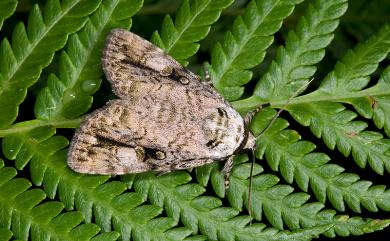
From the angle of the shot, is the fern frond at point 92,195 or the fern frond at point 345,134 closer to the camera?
the fern frond at point 92,195

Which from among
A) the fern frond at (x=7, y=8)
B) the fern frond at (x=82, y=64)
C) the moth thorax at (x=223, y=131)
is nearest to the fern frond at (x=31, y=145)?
the fern frond at (x=82, y=64)

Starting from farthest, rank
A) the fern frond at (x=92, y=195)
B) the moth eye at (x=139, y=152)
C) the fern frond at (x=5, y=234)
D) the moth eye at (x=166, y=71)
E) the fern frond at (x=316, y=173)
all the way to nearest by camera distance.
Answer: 1. the moth eye at (x=166, y=71)
2. the moth eye at (x=139, y=152)
3. the fern frond at (x=316, y=173)
4. the fern frond at (x=92, y=195)
5. the fern frond at (x=5, y=234)

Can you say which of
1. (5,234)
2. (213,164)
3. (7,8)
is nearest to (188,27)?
(213,164)

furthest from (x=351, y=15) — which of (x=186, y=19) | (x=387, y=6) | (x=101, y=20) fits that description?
(x=101, y=20)

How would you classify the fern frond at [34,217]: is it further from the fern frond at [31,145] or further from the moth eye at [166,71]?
the moth eye at [166,71]

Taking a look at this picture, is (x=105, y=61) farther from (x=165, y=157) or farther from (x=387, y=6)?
(x=387, y=6)

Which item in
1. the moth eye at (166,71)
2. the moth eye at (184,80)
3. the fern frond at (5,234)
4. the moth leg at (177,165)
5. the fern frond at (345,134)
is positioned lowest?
the fern frond at (5,234)

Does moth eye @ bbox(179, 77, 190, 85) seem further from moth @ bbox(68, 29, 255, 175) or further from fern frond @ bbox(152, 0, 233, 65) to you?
fern frond @ bbox(152, 0, 233, 65)

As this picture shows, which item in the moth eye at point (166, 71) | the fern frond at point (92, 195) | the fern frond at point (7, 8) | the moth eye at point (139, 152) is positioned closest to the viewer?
the fern frond at point (92, 195)

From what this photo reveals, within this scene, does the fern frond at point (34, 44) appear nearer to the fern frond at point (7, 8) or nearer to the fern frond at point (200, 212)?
the fern frond at point (7, 8)

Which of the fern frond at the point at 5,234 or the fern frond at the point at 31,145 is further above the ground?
the fern frond at the point at 31,145
